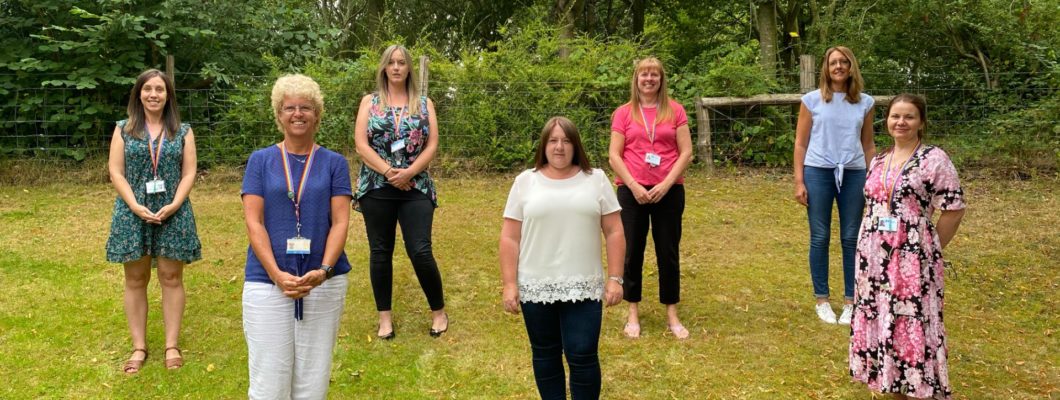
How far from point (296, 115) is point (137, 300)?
193 centimetres

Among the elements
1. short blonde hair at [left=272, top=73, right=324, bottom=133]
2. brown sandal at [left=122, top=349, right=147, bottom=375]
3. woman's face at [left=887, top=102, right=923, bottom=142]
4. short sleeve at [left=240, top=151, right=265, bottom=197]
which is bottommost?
brown sandal at [left=122, top=349, right=147, bottom=375]

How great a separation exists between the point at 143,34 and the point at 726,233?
23.8 feet

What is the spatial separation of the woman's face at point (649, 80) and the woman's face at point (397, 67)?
1.27m

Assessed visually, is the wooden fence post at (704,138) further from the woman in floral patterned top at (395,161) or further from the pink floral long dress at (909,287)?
the pink floral long dress at (909,287)

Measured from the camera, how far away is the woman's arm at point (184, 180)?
159 inches

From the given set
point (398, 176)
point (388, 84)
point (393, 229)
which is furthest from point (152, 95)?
point (393, 229)

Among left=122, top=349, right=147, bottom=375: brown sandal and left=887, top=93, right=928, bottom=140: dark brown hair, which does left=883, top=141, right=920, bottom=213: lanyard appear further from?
left=122, top=349, right=147, bottom=375: brown sandal

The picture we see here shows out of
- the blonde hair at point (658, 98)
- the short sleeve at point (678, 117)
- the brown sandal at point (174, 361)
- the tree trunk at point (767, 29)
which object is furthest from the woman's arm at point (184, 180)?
the tree trunk at point (767, 29)

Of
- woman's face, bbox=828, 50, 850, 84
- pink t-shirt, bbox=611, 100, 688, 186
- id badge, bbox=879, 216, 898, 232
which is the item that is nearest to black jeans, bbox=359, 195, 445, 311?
pink t-shirt, bbox=611, 100, 688, 186

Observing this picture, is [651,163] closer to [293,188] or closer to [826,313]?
[826,313]

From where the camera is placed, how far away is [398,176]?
4234mm

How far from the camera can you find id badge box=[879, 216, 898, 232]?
3.41 m

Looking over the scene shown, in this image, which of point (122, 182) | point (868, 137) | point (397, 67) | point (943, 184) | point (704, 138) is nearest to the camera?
point (943, 184)

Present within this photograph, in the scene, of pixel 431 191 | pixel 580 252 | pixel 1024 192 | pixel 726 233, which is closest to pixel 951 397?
pixel 580 252
